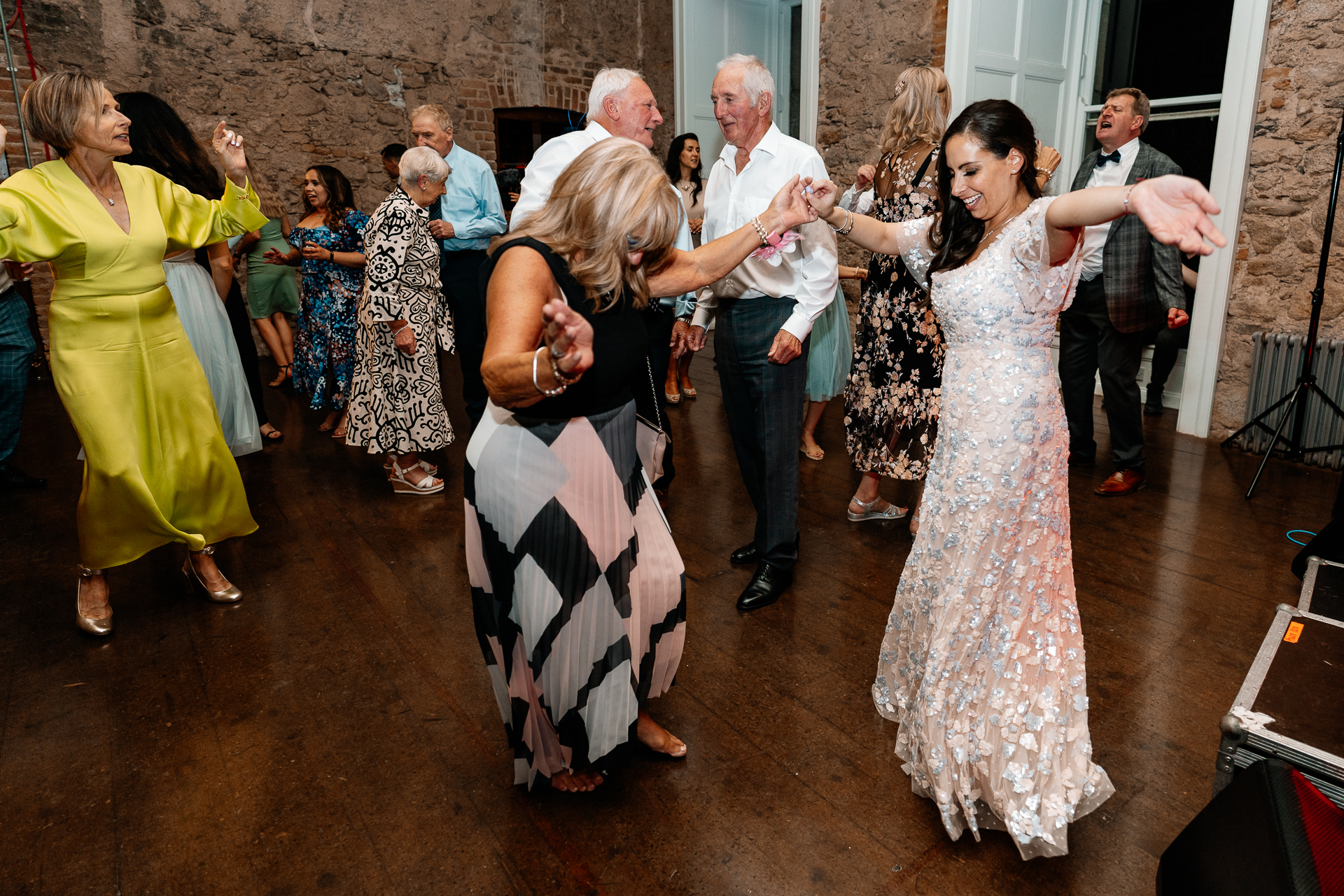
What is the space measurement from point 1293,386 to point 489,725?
14.2 ft

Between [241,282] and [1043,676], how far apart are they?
7.66 meters

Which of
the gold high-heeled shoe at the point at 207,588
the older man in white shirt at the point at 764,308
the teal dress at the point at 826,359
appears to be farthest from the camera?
the teal dress at the point at 826,359

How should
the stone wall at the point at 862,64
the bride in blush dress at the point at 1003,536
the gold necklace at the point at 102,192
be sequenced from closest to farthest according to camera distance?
the bride in blush dress at the point at 1003,536, the gold necklace at the point at 102,192, the stone wall at the point at 862,64

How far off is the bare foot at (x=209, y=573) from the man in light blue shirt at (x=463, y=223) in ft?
4.85

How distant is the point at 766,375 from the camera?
2.75 m

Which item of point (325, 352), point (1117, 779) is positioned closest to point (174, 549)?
point (325, 352)

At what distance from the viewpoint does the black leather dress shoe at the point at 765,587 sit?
2.88 metres

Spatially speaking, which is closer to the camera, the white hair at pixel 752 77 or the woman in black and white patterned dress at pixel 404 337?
the white hair at pixel 752 77

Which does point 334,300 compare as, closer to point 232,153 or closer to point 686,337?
point 232,153

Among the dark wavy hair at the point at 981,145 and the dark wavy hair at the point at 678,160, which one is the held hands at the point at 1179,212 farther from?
the dark wavy hair at the point at 678,160

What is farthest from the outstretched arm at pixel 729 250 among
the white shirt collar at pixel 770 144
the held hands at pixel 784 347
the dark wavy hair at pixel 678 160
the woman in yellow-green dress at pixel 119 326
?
the dark wavy hair at pixel 678 160

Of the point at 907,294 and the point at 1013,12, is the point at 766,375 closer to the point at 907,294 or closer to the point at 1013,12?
the point at 907,294

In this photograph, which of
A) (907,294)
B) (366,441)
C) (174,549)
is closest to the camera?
(907,294)

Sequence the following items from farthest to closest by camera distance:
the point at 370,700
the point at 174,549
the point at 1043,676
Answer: the point at 174,549 → the point at 370,700 → the point at 1043,676
